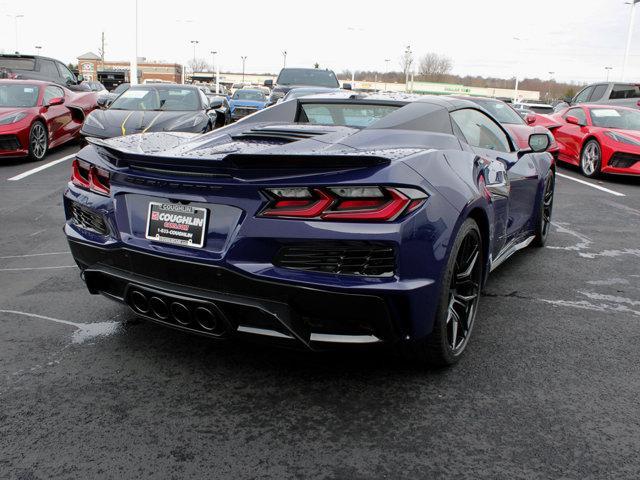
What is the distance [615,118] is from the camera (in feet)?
38.7

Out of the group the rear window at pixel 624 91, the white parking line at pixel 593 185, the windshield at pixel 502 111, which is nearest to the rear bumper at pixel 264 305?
the white parking line at pixel 593 185

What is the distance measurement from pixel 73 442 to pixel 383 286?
1318 mm

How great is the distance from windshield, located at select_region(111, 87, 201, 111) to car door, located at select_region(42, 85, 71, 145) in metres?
1.15

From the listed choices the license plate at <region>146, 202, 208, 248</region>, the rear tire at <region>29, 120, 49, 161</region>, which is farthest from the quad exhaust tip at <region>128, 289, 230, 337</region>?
the rear tire at <region>29, 120, 49, 161</region>

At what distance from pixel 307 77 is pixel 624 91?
8.95m

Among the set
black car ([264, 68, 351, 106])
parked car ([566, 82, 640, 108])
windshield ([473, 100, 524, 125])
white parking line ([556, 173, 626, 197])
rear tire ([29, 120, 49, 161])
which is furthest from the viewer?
black car ([264, 68, 351, 106])

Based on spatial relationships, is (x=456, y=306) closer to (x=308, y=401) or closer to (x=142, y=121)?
(x=308, y=401)

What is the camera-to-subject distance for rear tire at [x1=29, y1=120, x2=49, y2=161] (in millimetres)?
10102

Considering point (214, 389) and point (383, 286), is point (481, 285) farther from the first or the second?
point (214, 389)

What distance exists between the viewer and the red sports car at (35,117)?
977cm

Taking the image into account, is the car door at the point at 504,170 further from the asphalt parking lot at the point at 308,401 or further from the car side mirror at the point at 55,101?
the car side mirror at the point at 55,101

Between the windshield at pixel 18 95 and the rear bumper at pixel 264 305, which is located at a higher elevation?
the windshield at pixel 18 95

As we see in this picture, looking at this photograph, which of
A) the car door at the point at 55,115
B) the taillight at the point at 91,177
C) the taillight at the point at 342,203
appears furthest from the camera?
the car door at the point at 55,115

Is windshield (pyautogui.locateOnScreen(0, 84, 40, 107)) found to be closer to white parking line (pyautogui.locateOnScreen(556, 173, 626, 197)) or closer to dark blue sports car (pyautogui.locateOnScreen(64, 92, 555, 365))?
dark blue sports car (pyautogui.locateOnScreen(64, 92, 555, 365))
